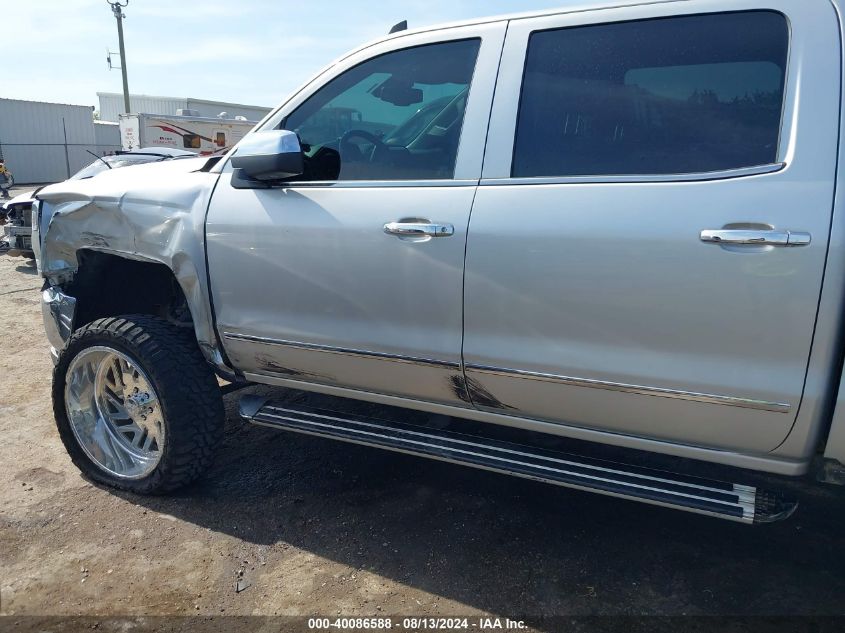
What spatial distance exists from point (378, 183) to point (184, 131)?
769 inches

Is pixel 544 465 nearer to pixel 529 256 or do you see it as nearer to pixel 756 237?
pixel 529 256

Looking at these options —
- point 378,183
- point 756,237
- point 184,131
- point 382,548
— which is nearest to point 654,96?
point 756,237

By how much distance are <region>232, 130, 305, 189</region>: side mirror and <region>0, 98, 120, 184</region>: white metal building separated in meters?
27.7

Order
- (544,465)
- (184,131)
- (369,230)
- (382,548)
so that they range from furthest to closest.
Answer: (184,131), (382,548), (369,230), (544,465)

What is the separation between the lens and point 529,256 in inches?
90.6

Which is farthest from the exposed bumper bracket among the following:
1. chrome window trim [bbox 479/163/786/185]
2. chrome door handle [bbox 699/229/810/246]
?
chrome door handle [bbox 699/229/810/246]

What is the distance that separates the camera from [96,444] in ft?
11.1

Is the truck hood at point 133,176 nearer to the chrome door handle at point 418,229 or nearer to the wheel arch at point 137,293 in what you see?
the wheel arch at point 137,293

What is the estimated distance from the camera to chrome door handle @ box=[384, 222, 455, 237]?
7.99 feet

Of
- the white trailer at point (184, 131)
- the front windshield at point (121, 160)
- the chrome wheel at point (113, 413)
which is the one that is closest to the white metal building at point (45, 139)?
the white trailer at point (184, 131)

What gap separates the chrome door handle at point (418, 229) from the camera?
2.44m

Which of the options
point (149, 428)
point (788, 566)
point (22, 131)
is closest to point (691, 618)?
point (788, 566)

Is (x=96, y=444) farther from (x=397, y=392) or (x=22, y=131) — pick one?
(x=22, y=131)

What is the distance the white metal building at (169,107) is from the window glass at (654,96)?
24767 mm
